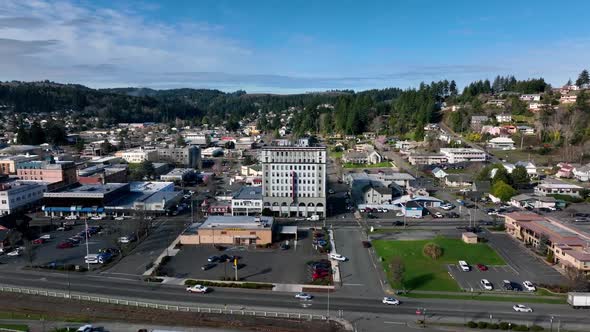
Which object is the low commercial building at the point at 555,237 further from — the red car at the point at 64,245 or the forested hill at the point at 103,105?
the forested hill at the point at 103,105

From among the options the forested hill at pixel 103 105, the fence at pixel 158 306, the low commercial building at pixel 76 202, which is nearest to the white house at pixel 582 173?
the fence at pixel 158 306

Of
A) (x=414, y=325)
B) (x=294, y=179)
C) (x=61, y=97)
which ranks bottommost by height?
(x=414, y=325)

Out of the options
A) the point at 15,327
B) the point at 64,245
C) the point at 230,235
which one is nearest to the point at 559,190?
the point at 230,235

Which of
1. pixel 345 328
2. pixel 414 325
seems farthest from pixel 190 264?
pixel 414 325

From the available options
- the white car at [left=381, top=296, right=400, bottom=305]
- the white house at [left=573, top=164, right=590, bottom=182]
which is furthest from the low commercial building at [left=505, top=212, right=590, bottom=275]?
the white house at [left=573, top=164, right=590, bottom=182]

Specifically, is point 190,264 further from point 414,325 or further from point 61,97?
point 61,97
